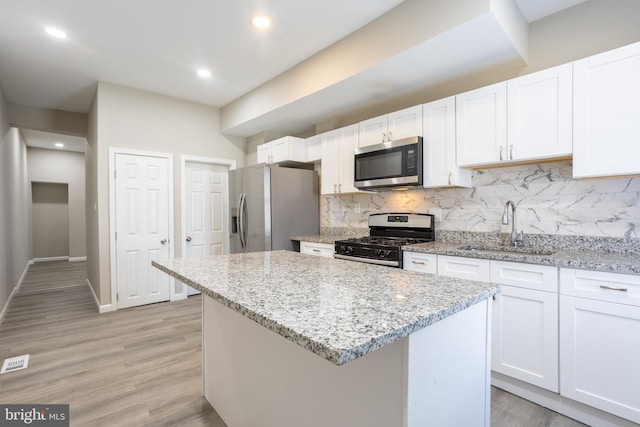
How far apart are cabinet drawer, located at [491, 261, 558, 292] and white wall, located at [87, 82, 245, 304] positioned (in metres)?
3.96

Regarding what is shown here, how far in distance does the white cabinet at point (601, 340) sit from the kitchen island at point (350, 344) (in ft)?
3.26

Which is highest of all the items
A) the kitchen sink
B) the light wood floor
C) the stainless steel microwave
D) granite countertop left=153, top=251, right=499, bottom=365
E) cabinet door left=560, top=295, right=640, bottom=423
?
the stainless steel microwave

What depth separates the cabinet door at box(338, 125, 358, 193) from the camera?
349 cm

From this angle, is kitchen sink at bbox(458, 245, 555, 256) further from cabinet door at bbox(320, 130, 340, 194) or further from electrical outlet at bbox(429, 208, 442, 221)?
cabinet door at bbox(320, 130, 340, 194)

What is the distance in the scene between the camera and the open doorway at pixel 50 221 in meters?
8.05

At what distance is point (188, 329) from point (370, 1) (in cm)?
343

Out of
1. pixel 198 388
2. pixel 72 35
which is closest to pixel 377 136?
pixel 198 388

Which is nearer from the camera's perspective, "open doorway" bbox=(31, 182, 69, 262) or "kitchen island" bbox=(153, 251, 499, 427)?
"kitchen island" bbox=(153, 251, 499, 427)

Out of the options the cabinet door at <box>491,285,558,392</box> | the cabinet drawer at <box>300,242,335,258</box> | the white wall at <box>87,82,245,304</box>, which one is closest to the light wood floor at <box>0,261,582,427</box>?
the cabinet door at <box>491,285,558,392</box>

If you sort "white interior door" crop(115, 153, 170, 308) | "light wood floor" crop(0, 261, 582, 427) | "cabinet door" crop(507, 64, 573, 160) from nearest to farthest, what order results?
"light wood floor" crop(0, 261, 582, 427)
"cabinet door" crop(507, 64, 573, 160)
"white interior door" crop(115, 153, 170, 308)

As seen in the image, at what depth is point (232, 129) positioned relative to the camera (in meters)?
4.64

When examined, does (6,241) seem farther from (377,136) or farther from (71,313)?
(377,136)

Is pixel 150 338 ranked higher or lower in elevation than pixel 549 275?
lower

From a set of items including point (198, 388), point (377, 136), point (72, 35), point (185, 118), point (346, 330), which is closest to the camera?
point (346, 330)
